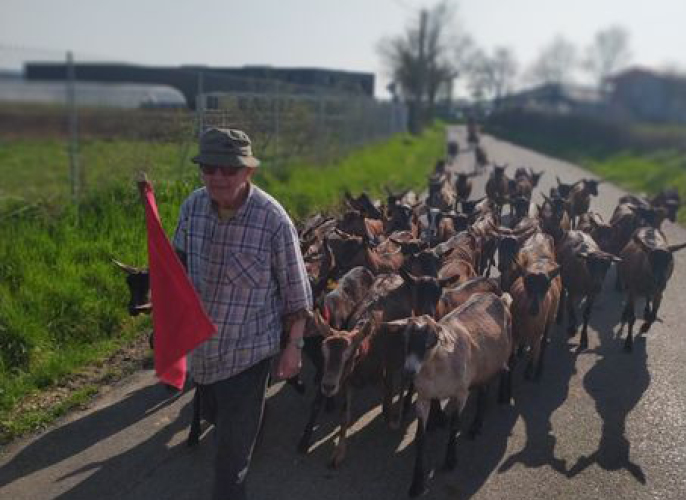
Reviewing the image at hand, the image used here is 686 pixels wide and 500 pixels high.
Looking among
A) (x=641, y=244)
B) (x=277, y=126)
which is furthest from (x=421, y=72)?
(x=641, y=244)

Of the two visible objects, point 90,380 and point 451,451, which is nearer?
point 451,451

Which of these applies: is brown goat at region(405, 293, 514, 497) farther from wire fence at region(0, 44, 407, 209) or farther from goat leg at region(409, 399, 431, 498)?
wire fence at region(0, 44, 407, 209)

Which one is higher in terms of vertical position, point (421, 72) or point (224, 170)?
point (421, 72)

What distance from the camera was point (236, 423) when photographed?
3.91 m

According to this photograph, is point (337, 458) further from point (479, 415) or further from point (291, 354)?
point (291, 354)

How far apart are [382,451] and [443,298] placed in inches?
83.0

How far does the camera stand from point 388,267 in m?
A: 8.73

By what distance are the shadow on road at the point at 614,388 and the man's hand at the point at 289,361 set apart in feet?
9.24

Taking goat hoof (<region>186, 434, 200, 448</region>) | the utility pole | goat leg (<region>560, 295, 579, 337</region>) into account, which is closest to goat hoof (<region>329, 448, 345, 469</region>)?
goat hoof (<region>186, 434, 200, 448</region>)

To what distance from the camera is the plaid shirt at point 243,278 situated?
3812mm

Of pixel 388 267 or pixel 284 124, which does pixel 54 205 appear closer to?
pixel 388 267

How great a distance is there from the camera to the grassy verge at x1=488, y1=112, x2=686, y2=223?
2724 centimetres

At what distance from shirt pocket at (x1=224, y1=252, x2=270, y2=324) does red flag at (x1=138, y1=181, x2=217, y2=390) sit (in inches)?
12.0

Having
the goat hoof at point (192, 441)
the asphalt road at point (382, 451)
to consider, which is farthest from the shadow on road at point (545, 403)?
the goat hoof at point (192, 441)
